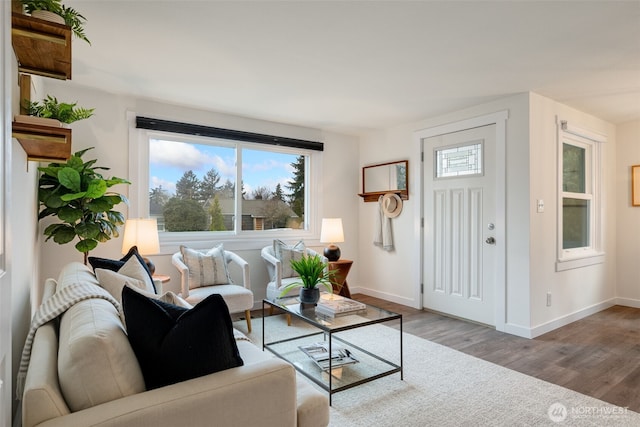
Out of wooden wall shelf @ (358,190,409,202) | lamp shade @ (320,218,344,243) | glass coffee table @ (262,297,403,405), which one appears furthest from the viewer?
wooden wall shelf @ (358,190,409,202)

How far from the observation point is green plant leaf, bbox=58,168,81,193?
2.48m

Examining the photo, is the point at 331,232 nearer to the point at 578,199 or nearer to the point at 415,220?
the point at 415,220

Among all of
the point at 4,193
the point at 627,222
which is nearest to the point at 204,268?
the point at 4,193

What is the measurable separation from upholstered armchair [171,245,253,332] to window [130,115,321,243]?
42 cm

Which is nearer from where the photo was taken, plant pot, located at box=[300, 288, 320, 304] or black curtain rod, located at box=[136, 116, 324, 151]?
plant pot, located at box=[300, 288, 320, 304]

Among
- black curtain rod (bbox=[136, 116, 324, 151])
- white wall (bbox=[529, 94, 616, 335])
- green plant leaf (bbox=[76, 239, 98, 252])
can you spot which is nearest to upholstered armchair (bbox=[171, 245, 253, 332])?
green plant leaf (bbox=[76, 239, 98, 252])

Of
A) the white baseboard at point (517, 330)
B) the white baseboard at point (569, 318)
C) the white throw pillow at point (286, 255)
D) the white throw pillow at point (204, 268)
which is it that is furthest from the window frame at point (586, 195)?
the white throw pillow at point (204, 268)

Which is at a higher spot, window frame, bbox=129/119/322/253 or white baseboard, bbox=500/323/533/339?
window frame, bbox=129/119/322/253

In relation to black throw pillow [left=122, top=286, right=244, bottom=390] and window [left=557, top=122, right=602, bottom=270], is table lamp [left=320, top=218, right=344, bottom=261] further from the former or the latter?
black throw pillow [left=122, top=286, right=244, bottom=390]

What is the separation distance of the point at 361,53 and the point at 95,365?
2404mm

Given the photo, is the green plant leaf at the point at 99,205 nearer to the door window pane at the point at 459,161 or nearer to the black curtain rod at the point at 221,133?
the black curtain rod at the point at 221,133

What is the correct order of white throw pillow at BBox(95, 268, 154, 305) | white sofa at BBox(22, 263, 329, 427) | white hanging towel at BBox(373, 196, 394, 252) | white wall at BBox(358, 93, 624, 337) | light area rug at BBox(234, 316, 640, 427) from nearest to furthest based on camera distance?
white sofa at BBox(22, 263, 329, 427) < white throw pillow at BBox(95, 268, 154, 305) < light area rug at BBox(234, 316, 640, 427) < white wall at BBox(358, 93, 624, 337) < white hanging towel at BBox(373, 196, 394, 252)

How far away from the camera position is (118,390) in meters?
1.05

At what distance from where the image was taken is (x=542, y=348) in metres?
3.07
